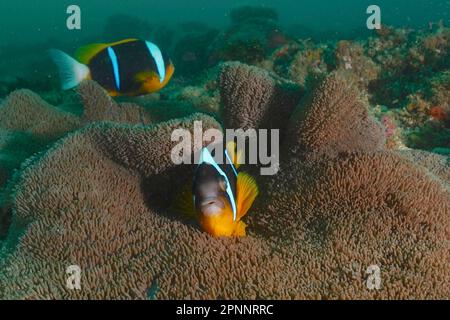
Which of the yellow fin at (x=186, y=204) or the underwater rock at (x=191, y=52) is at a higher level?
the underwater rock at (x=191, y=52)

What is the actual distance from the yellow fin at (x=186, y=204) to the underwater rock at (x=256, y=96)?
811 mm

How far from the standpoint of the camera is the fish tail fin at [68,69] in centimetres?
329

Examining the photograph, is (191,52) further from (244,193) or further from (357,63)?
(244,193)

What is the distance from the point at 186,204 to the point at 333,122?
1008 millimetres

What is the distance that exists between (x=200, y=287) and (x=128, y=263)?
1.36ft

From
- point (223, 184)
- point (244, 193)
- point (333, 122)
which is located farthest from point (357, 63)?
point (223, 184)

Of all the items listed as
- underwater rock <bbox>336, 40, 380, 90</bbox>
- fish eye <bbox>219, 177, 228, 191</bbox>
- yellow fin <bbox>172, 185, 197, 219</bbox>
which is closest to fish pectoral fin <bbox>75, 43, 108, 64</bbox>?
yellow fin <bbox>172, 185, 197, 219</bbox>

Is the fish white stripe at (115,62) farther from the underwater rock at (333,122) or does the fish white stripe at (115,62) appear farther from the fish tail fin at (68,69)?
the underwater rock at (333,122)

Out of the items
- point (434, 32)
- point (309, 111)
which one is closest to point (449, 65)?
point (434, 32)

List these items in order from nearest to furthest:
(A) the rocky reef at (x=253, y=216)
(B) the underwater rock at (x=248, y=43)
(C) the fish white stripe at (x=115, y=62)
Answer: (A) the rocky reef at (x=253, y=216) → (C) the fish white stripe at (x=115, y=62) → (B) the underwater rock at (x=248, y=43)

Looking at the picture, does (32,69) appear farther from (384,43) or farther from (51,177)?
(51,177)

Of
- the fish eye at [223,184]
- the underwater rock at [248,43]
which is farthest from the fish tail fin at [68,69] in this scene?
the underwater rock at [248,43]

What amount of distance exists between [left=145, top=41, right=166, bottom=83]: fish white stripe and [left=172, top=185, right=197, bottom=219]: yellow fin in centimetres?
144

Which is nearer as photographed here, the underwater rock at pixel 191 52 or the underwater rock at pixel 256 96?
the underwater rock at pixel 256 96
